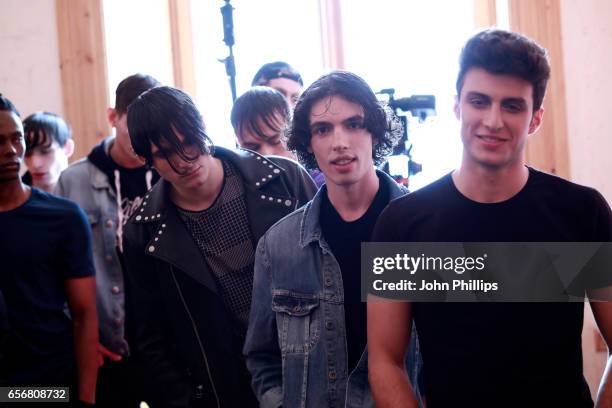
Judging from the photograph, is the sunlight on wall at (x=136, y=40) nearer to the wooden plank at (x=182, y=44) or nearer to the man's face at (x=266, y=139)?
the wooden plank at (x=182, y=44)

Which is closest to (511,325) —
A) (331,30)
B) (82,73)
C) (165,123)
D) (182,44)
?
(165,123)

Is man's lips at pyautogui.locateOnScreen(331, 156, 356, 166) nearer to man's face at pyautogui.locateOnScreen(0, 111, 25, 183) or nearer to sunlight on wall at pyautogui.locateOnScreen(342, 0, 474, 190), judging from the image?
man's face at pyautogui.locateOnScreen(0, 111, 25, 183)

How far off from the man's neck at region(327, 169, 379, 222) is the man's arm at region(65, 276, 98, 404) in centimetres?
80

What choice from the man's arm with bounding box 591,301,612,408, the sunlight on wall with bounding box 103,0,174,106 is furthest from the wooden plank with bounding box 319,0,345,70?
the man's arm with bounding box 591,301,612,408

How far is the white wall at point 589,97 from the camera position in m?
3.12

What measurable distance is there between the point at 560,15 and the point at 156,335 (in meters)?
2.17

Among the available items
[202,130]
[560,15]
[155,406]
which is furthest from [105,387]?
[560,15]

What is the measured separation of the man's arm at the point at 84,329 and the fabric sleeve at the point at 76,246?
23 mm

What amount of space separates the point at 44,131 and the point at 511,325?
76.7 inches

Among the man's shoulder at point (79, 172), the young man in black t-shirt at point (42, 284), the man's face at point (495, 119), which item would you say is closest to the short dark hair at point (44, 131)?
the man's shoulder at point (79, 172)

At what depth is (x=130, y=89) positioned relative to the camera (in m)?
2.29

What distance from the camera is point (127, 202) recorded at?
241 centimetres

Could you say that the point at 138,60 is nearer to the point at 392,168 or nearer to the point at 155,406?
the point at 392,168

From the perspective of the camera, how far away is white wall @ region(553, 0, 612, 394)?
10.2 ft
